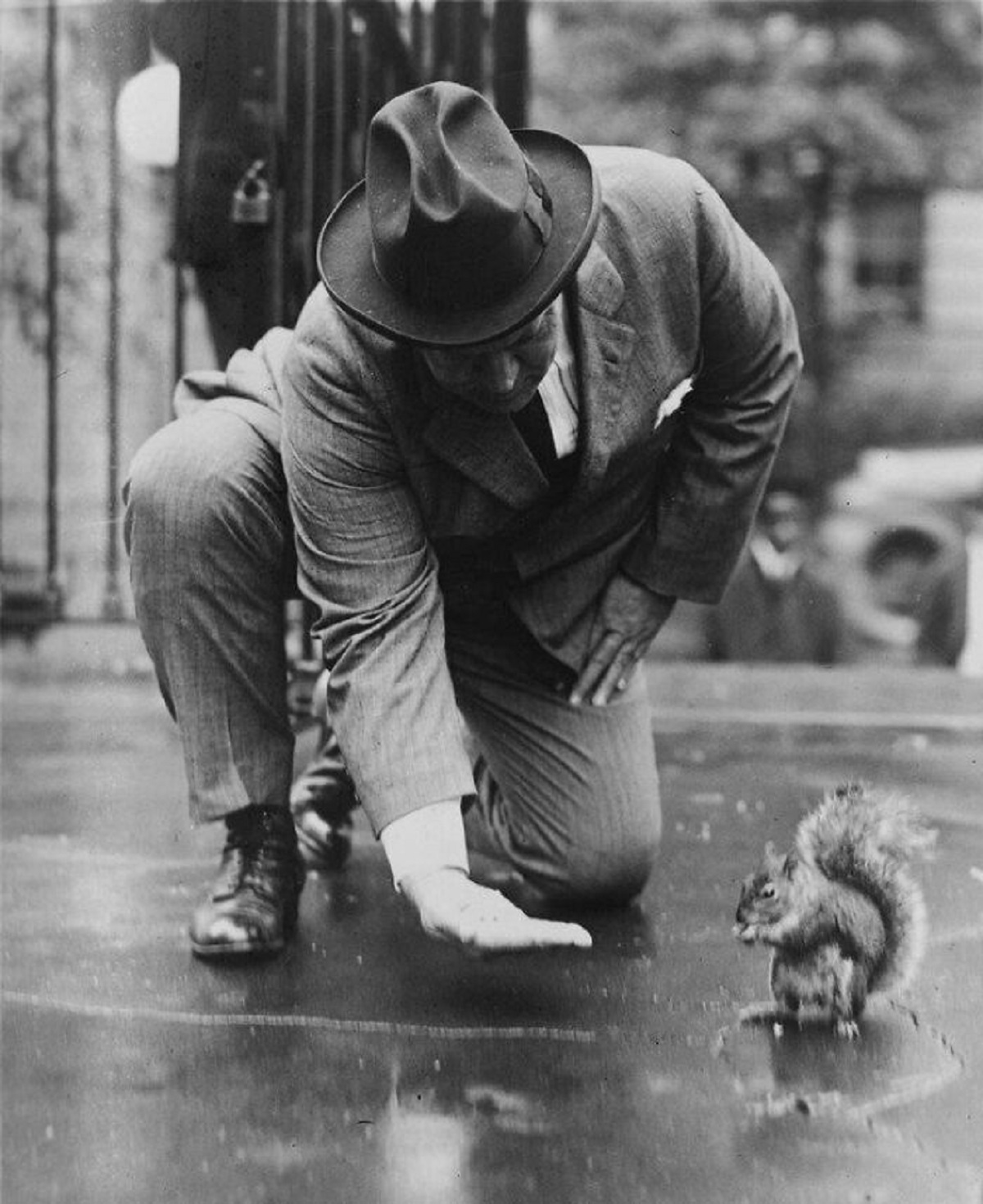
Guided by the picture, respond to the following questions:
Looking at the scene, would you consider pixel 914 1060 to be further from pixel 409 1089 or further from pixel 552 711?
pixel 552 711

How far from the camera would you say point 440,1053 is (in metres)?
2.69

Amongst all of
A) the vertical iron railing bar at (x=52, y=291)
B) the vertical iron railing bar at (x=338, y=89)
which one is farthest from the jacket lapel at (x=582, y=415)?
the vertical iron railing bar at (x=52, y=291)

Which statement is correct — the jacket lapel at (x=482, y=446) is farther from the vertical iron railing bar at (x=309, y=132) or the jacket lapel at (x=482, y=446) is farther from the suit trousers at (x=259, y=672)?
the vertical iron railing bar at (x=309, y=132)

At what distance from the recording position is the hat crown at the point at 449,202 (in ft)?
8.27

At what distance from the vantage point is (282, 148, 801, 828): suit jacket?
284 cm

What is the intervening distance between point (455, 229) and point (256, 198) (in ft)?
7.72

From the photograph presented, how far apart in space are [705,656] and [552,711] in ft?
15.6

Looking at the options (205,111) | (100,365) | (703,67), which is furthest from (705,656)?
(703,67)

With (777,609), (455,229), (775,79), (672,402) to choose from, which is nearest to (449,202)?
(455,229)

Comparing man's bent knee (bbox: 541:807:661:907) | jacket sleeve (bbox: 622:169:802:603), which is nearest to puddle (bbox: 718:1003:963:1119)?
man's bent knee (bbox: 541:807:661:907)

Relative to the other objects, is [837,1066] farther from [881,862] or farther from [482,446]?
[482,446]

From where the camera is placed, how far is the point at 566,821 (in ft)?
11.4

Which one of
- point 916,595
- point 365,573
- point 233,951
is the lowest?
point 916,595

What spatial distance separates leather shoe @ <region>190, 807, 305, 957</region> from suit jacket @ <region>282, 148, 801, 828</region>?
470mm
